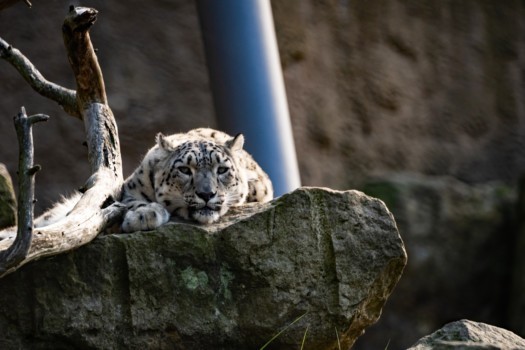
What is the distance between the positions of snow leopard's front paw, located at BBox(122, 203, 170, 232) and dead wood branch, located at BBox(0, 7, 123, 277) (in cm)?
9

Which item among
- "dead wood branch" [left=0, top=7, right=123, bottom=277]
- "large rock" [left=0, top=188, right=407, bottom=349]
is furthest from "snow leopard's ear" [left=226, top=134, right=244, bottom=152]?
"large rock" [left=0, top=188, right=407, bottom=349]

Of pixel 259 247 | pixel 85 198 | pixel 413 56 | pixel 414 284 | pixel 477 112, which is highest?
pixel 413 56

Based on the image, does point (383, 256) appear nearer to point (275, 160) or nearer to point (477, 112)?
point (275, 160)

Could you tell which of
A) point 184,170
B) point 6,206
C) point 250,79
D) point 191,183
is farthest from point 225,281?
point 250,79

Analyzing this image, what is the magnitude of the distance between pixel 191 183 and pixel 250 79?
1.97 m

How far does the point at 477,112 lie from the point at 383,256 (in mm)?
6119

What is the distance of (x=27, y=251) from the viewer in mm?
3744

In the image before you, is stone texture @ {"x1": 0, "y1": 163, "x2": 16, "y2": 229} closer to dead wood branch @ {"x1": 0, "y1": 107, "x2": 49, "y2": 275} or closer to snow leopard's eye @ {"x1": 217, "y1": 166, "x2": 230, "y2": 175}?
snow leopard's eye @ {"x1": 217, "y1": 166, "x2": 230, "y2": 175}

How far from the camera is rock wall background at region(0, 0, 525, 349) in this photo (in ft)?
28.3

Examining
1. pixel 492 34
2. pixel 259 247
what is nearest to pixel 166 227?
pixel 259 247

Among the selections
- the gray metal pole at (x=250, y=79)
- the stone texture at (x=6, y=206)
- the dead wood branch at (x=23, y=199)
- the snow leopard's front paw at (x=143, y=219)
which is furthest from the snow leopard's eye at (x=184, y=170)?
the dead wood branch at (x=23, y=199)

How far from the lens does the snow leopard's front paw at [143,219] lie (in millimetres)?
4691

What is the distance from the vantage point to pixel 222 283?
14.9ft

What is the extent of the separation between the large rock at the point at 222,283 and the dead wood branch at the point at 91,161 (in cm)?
18
